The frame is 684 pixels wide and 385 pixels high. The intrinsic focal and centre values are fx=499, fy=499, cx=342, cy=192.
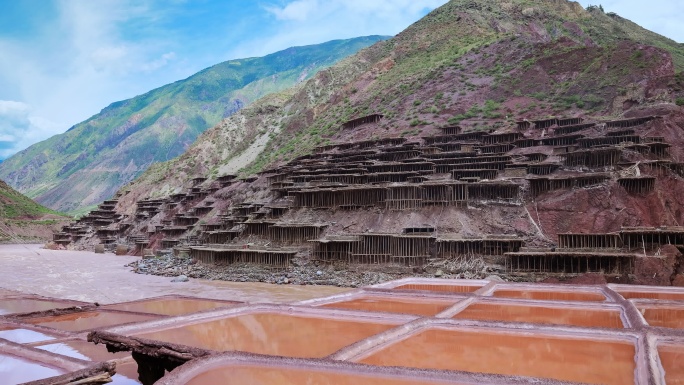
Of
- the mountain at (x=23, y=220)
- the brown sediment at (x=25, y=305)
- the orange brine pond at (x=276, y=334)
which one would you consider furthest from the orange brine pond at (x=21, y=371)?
the mountain at (x=23, y=220)

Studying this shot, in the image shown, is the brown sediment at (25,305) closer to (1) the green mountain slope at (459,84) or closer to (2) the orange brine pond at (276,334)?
(2) the orange brine pond at (276,334)

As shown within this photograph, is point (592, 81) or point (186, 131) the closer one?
point (592, 81)

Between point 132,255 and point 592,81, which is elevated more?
point 592,81

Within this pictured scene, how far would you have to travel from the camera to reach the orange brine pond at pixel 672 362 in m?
6.99

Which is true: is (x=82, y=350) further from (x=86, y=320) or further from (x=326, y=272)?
(x=326, y=272)

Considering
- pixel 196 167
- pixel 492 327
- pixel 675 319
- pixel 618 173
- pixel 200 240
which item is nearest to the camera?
pixel 492 327

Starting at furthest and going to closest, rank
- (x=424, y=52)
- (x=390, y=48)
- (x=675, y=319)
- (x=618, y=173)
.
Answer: (x=390, y=48)
(x=424, y=52)
(x=618, y=173)
(x=675, y=319)

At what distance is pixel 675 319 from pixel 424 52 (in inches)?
2901

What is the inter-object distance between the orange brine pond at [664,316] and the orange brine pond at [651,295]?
1675 mm

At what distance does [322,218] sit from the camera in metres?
36.1

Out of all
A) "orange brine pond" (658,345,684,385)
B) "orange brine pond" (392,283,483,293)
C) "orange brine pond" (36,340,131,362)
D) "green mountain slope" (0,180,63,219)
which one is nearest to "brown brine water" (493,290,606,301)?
"orange brine pond" (392,283,483,293)

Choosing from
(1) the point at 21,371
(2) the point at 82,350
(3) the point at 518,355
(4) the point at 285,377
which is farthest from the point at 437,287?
(1) the point at 21,371

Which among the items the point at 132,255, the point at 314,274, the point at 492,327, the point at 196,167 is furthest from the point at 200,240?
the point at 492,327

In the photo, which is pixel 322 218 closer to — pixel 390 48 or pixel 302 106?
pixel 302 106
